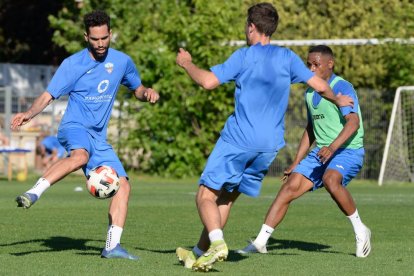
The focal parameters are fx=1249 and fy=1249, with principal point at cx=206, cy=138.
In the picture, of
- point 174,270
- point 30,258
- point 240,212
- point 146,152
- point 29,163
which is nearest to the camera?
point 174,270

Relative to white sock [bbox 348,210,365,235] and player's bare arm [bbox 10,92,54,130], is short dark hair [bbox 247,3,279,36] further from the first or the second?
white sock [bbox 348,210,365,235]

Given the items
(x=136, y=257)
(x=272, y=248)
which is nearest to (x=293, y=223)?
(x=272, y=248)

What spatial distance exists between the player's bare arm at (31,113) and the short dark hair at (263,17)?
83.0 inches

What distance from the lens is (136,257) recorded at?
10695 mm

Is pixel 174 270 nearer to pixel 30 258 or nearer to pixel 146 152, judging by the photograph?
pixel 30 258

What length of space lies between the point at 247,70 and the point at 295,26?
21.6m

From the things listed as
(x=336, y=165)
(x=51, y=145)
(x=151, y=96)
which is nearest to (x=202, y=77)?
(x=151, y=96)

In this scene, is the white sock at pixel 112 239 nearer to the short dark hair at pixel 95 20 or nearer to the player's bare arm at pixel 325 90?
the short dark hair at pixel 95 20

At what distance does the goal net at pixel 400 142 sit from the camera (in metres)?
27.7

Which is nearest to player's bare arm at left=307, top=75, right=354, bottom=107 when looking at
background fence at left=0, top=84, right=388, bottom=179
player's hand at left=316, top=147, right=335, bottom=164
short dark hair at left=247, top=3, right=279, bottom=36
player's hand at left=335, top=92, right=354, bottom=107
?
player's hand at left=335, top=92, right=354, bottom=107

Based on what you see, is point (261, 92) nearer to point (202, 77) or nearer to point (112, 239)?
point (202, 77)

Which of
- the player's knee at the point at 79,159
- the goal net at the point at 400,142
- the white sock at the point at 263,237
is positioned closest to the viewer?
the player's knee at the point at 79,159

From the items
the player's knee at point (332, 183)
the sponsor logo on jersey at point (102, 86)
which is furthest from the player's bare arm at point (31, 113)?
the player's knee at point (332, 183)

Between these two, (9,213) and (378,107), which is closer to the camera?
(9,213)
